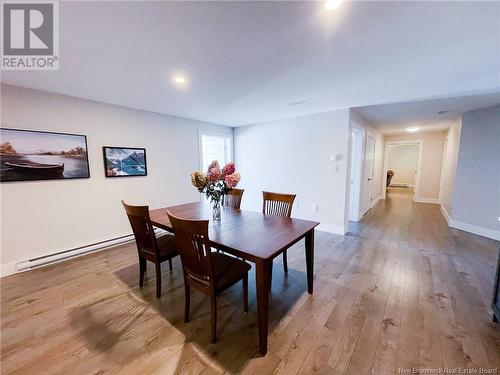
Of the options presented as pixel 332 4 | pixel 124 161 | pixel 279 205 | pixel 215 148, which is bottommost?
pixel 279 205

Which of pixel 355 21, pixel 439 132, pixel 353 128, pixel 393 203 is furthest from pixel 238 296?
pixel 439 132

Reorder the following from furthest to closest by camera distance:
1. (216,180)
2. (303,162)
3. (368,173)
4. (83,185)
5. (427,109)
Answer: (368,173)
(303,162)
(427,109)
(83,185)
(216,180)

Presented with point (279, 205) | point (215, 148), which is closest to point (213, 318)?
point (279, 205)

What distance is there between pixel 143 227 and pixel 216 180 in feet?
2.77

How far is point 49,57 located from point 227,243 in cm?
229

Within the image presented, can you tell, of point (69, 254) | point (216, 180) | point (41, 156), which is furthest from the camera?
point (69, 254)

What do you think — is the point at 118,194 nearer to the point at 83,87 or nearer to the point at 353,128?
the point at 83,87

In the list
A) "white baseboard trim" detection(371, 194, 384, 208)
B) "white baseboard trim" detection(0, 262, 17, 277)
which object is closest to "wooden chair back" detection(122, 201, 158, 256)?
"white baseboard trim" detection(0, 262, 17, 277)

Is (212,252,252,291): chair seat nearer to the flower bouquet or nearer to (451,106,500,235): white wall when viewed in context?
the flower bouquet

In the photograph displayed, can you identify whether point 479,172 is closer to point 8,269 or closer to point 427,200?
point 427,200

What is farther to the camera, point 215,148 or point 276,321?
point 215,148

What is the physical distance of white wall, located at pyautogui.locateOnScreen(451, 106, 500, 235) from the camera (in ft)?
11.3

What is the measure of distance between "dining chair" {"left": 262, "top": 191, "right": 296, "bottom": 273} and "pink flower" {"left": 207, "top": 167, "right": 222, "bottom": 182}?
0.75 meters

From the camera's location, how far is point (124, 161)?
3309 mm
